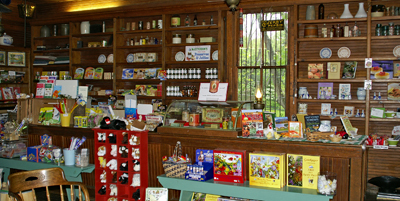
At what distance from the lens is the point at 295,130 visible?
3234 millimetres

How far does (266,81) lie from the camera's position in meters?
5.97

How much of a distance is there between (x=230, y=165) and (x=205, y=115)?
74 cm

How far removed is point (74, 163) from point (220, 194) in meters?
1.93

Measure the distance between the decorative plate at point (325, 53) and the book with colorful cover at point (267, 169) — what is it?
10.1ft

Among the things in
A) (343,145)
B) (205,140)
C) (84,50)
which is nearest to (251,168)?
(205,140)

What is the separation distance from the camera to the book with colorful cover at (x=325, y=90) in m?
5.48

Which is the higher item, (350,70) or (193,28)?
(193,28)

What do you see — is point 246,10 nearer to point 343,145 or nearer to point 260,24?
point 260,24

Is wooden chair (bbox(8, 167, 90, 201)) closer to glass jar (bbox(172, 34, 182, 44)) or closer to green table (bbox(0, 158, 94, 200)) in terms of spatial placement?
green table (bbox(0, 158, 94, 200))

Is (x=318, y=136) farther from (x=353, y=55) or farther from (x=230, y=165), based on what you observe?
(x=353, y=55)

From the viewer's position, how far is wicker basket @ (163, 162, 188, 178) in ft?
10.8

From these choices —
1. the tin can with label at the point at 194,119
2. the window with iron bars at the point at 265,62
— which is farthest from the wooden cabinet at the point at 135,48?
the tin can with label at the point at 194,119

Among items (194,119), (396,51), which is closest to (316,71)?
(396,51)

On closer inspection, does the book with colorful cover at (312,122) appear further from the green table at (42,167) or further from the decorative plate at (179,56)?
the decorative plate at (179,56)
